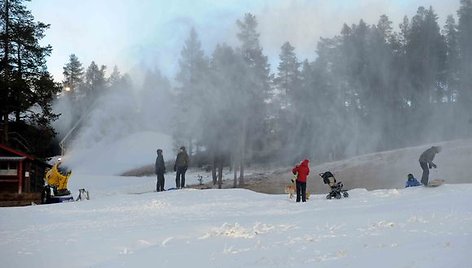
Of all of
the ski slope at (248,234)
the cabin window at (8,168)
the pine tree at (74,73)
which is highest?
the pine tree at (74,73)

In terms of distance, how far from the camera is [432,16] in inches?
2093

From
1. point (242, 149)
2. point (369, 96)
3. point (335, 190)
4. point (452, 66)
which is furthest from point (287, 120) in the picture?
point (335, 190)

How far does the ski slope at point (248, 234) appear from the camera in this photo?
7.50 m

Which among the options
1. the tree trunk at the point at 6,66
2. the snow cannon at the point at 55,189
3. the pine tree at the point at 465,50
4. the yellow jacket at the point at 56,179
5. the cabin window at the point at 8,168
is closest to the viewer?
the snow cannon at the point at 55,189

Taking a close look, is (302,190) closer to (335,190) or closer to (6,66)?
Answer: (335,190)

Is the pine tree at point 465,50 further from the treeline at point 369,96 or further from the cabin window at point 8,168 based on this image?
the cabin window at point 8,168

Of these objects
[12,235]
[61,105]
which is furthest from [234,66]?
[61,105]

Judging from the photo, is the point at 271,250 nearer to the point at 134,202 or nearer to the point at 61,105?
the point at 134,202

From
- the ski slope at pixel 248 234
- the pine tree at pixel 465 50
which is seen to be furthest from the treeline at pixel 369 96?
the ski slope at pixel 248 234

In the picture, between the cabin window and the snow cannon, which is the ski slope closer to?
the snow cannon

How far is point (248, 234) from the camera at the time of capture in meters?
9.73

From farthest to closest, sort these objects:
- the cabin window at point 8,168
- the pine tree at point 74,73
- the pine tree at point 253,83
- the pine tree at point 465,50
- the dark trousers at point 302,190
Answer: the pine tree at point 74,73 < the pine tree at point 465,50 < the pine tree at point 253,83 < the cabin window at point 8,168 < the dark trousers at point 302,190

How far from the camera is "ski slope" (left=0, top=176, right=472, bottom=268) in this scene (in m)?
7.50

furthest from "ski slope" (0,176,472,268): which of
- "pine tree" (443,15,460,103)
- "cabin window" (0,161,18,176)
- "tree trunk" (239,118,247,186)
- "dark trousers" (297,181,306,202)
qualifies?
"pine tree" (443,15,460,103)
